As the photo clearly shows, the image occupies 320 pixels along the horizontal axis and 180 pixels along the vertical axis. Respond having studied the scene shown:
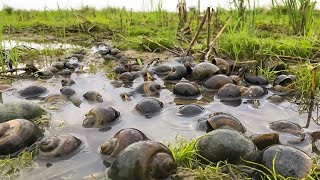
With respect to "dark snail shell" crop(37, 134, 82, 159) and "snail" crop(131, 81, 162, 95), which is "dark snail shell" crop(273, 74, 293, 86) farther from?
"dark snail shell" crop(37, 134, 82, 159)

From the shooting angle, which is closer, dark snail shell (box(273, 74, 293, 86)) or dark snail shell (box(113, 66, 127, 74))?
dark snail shell (box(273, 74, 293, 86))

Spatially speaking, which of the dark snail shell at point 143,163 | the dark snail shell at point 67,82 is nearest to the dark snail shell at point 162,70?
the dark snail shell at point 67,82

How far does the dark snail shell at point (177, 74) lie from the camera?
5.56m

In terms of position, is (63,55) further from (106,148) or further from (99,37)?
(106,148)

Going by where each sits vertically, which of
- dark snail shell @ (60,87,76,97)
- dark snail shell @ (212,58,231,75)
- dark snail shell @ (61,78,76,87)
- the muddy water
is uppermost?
dark snail shell @ (212,58,231,75)

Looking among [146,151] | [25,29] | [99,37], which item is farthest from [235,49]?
[25,29]

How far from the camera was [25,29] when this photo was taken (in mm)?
12031

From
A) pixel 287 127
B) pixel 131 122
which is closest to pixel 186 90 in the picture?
pixel 131 122

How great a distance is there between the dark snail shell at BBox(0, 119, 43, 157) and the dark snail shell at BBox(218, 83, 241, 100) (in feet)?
8.01

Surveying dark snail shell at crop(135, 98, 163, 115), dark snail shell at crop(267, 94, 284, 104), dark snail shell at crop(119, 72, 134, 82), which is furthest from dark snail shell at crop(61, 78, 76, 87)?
dark snail shell at crop(267, 94, 284, 104)

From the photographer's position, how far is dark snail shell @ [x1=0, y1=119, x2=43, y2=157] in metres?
3.06

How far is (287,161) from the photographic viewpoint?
254 centimetres

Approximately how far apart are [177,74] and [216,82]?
31.5 inches

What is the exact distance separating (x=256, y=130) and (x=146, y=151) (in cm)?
151
